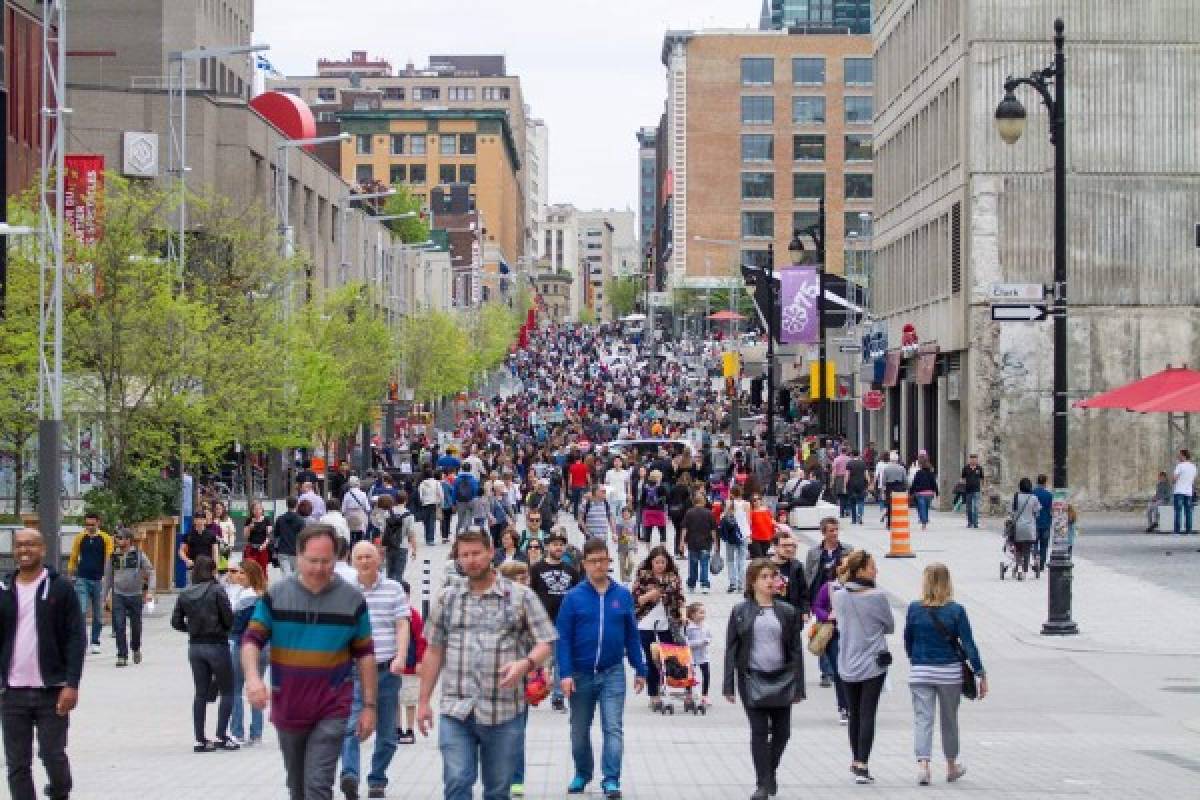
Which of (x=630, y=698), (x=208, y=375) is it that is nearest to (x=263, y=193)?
(x=208, y=375)

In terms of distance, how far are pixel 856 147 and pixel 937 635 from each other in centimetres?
13592

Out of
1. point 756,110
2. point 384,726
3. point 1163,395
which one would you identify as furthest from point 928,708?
point 756,110

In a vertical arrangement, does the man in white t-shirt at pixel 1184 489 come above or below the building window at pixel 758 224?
below

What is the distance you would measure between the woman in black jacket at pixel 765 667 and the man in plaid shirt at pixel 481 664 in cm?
331

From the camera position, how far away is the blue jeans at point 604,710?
13.6m

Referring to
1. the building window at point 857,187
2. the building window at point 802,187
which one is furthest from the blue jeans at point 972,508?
the building window at point 802,187

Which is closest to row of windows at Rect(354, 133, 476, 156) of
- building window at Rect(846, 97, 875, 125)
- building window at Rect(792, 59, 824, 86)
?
building window at Rect(792, 59, 824, 86)

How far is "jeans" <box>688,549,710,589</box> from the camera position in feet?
103

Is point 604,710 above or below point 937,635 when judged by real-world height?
below

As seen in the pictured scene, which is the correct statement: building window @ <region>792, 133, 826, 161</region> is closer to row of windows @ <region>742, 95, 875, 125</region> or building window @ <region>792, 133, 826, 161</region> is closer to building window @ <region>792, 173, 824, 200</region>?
row of windows @ <region>742, 95, 875, 125</region>

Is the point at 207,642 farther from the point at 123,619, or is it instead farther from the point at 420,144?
the point at 420,144

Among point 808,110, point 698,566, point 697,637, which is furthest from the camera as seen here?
point 808,110

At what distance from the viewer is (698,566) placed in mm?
31922

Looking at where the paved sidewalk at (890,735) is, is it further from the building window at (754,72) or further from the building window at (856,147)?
the building window at (754,72)
